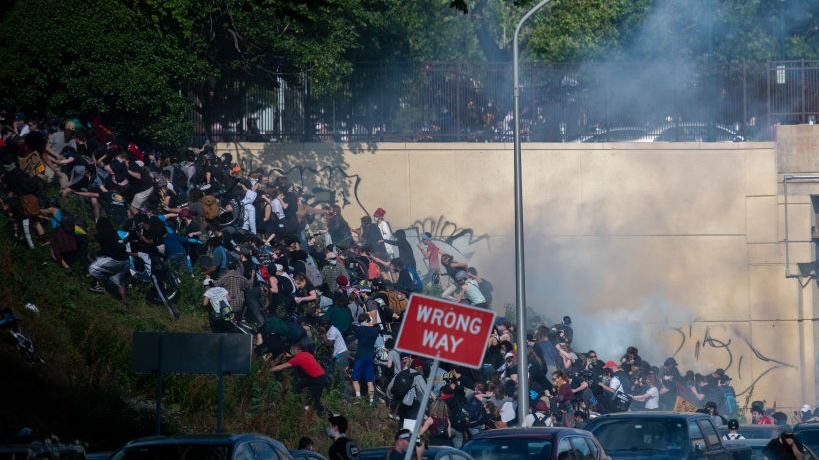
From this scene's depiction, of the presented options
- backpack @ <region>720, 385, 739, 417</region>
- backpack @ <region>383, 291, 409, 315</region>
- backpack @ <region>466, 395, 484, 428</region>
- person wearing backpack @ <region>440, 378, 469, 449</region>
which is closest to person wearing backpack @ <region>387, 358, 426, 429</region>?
person wearing backpack @ <region>440, 378, 469, 449</region>

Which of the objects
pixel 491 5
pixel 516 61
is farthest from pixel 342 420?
pixel 491 5

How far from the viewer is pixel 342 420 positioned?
14.0 meters

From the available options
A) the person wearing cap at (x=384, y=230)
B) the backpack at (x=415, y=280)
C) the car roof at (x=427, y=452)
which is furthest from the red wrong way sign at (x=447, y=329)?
the person wearing cap at (x=384, y=230)

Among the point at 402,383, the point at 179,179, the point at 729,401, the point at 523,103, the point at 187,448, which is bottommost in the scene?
the point at 729,401

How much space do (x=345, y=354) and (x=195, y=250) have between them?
2.99m

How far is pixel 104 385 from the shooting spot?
1631 centimetres

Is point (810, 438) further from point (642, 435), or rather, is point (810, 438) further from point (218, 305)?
point (218, 305)

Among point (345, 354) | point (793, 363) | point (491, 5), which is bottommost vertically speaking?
point (793, 363)

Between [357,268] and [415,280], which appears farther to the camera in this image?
[415,280]

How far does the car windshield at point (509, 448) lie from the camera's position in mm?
13211

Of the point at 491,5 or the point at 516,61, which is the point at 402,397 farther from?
the point at 491,5

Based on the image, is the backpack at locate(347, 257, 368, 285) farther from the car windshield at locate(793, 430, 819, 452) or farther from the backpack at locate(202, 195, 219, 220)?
the car windshield at locate(793, 430, 819, 452)

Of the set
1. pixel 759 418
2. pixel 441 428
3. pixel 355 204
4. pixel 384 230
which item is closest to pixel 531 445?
pixel 441 428

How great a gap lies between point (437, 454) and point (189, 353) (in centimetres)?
301
